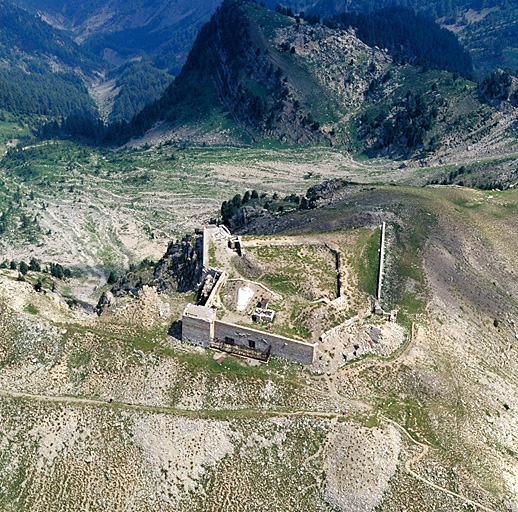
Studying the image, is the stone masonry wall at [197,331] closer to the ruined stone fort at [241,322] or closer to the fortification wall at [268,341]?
the ruined stone fort at [241,322]

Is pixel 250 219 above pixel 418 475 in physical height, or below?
below

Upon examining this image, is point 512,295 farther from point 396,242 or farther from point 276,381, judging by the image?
point 276,381

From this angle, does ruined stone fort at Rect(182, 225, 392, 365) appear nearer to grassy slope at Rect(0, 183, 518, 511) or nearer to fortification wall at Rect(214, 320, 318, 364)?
fortification wall at Rect(214, 320, 318, 364)

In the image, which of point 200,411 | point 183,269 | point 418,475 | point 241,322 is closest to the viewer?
point 418,475

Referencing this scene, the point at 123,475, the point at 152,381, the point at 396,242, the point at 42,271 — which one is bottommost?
the point at 42,271

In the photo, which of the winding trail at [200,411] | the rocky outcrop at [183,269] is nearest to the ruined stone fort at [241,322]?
the winding trail at [200,411]

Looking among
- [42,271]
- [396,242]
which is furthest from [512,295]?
[42,271]

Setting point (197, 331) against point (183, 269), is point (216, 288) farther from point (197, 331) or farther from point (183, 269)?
point (183, 269)

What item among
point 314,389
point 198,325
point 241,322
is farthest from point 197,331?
point 314,389
